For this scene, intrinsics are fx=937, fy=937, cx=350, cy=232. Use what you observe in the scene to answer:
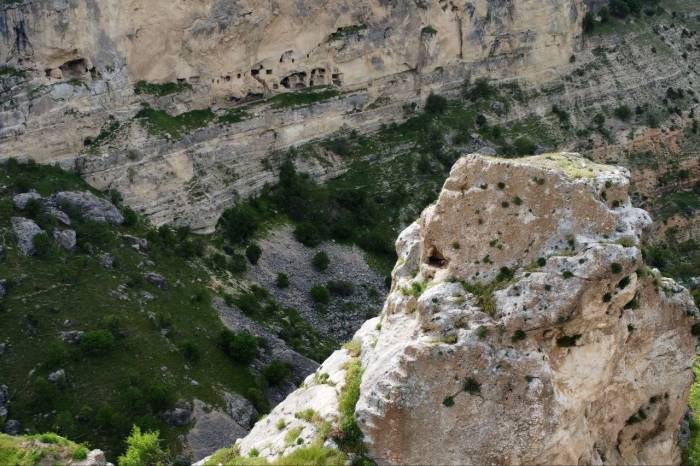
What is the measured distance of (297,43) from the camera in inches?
2820

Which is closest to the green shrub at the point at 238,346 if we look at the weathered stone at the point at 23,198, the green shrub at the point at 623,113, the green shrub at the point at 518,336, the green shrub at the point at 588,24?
the weathered stone at the point at 23,198

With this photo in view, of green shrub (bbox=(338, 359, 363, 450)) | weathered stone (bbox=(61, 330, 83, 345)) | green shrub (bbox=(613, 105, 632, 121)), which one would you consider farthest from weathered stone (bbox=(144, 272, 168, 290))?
green shrub (bbox=(613, 105, 632, 121))

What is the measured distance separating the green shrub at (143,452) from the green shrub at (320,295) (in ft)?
69.1

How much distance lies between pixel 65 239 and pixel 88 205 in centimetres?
391

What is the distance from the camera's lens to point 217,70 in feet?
223

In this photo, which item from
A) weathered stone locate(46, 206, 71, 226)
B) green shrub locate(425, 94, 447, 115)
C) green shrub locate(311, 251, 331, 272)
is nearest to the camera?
weathered stone locate(46, 206, 71, 226)

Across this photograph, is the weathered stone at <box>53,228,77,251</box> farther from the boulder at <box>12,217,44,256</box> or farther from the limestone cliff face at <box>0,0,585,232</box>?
the limestone cliff face at <box>0,0,585,232</box>

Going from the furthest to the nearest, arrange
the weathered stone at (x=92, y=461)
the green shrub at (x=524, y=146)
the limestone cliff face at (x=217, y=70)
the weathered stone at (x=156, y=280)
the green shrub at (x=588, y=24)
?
the green shrub at (x=588, y=24), the green shrub at (x=524, y=146), the limestone cliff face at (x=217, y=70), the weathered stone at (x=156, y=280), the weathered stone at (x=92, y=461)

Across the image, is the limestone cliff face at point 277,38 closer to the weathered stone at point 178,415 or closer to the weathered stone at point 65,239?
the weathered stone at point 65,239

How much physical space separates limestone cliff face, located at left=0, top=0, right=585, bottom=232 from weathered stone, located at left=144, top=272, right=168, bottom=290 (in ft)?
26.8

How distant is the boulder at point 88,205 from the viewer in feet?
185

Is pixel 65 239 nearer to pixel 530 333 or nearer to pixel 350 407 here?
pixel 350 407

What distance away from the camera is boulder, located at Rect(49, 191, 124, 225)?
56.4 metres

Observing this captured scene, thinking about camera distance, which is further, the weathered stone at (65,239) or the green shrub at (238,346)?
the weathered stone at (65,239)
